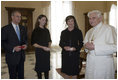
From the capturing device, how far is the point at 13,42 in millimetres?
2602

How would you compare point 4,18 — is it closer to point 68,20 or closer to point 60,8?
point 60,8

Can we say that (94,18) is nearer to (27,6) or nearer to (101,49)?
(101,49)

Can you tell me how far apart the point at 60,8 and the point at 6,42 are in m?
6.83

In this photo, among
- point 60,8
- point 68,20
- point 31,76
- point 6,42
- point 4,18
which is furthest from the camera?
point 60,8

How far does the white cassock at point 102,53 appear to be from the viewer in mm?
2014

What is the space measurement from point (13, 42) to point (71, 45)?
105 cm

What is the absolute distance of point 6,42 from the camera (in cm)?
259

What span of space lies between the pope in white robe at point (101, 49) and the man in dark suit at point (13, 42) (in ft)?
4.04

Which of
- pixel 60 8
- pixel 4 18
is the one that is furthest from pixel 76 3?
pixel 4 18

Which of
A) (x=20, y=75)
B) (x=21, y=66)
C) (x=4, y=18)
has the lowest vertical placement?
(x=20, y=75)

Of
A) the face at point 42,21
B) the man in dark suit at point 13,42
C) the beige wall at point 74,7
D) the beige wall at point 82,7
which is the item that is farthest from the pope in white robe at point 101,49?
the beige wall at point 82,7

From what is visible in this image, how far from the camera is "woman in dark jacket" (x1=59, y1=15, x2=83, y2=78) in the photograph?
2822mm

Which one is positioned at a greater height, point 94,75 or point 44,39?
point 44,39

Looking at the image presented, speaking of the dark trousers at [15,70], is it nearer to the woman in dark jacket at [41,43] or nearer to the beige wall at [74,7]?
the woman in dark jacket at [41,43]
